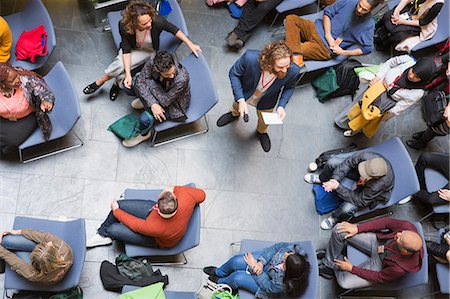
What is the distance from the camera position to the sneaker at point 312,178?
17.3ft

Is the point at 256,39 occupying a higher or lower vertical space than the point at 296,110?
higher

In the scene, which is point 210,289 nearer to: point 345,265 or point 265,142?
point 345,265

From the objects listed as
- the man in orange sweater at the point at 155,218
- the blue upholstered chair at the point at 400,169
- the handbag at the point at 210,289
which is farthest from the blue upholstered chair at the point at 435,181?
the man in orange sweater at the point at 155,218

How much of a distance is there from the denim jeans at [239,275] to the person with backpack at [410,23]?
9.55 feet

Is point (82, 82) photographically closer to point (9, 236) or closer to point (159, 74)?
point (159, 74)

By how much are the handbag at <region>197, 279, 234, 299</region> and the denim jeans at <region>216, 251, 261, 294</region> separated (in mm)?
50

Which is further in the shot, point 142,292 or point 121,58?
point 121,58

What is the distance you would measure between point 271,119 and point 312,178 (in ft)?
3.18

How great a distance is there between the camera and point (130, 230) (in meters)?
4.33

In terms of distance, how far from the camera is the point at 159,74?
174 inches

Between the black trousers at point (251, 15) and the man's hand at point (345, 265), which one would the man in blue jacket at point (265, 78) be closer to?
the black trousers at point (251, 15)

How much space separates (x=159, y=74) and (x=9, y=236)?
177 centimetres

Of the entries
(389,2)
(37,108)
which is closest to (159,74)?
(37,108)

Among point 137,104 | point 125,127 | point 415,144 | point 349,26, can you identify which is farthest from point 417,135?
point 125,127
